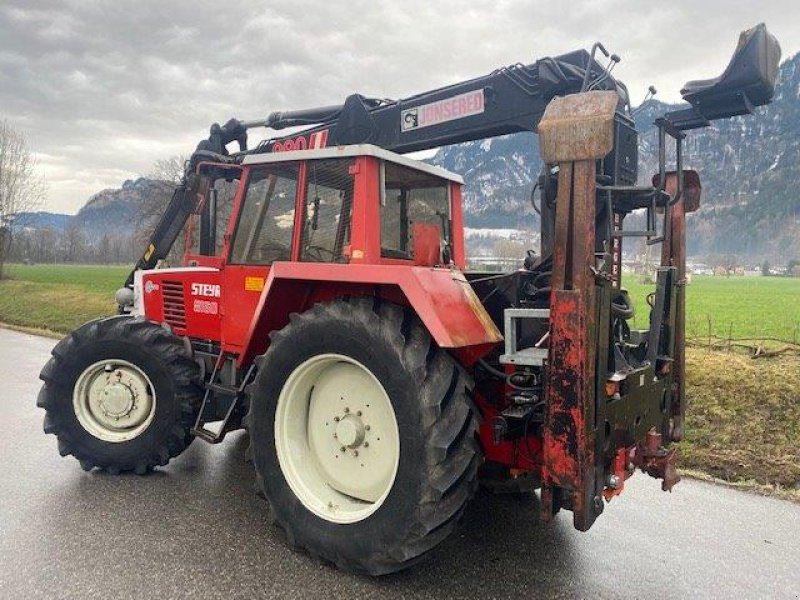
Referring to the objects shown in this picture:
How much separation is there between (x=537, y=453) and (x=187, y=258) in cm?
313

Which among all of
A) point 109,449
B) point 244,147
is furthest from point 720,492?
point 244,147

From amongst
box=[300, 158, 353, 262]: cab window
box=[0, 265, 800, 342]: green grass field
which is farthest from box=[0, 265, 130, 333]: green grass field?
box=[300, 158, 353, 262]: cab window

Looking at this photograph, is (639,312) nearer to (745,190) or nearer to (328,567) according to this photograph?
(328,567)

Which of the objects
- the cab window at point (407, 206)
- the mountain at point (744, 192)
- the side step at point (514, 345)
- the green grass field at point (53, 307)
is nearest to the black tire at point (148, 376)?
the cab window at point (407, 206)

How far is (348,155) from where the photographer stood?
3.72 metres

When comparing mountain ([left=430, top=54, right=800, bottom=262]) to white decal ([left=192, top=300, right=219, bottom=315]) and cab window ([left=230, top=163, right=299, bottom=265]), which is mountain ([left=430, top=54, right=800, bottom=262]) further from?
cab window ([left=230, top=163, right=299, bottom=265])

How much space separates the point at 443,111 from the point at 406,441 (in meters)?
2.31

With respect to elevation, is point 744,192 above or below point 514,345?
above

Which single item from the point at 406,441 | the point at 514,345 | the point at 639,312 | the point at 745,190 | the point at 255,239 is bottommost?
the point at 639,312

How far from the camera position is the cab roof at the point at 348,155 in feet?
12.1

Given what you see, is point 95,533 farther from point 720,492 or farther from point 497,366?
point 720,492

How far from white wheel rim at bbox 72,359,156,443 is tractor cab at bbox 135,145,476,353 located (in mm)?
531

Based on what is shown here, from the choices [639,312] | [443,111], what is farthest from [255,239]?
[639,312]

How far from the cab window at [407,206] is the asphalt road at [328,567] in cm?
184
